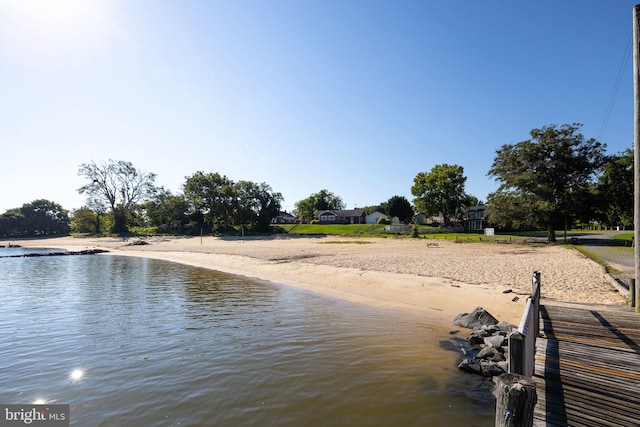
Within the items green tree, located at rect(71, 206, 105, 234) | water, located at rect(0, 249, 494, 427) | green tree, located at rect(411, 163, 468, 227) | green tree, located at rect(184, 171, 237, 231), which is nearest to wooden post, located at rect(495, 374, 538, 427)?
water, located at rect(0, 249, 494, 427)

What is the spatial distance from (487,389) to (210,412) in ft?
17.9

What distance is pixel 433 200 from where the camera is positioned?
241 ft

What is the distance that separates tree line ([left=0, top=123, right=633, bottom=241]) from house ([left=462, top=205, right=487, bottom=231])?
3.81 metres

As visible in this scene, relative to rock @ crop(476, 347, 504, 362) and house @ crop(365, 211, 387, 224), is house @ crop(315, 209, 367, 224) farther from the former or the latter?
rock @ crop(476, 347, 504, 362)

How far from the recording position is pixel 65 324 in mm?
10773

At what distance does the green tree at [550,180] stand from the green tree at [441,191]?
1305 inches

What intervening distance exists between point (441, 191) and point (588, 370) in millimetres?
72140

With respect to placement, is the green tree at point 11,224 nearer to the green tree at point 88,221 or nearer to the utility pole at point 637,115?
the green tree at point 88,221

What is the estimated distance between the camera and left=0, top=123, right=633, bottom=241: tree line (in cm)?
3528

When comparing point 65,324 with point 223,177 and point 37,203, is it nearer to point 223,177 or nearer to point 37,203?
point 223,177

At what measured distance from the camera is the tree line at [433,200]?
35281mm

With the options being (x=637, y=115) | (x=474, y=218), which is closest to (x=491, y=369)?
(x=637, y=115)

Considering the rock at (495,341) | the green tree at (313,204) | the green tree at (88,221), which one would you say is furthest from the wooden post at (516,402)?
the green tree at (313,204)

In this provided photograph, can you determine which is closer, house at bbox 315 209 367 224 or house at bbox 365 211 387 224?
house at bbox 315 209 367 224
